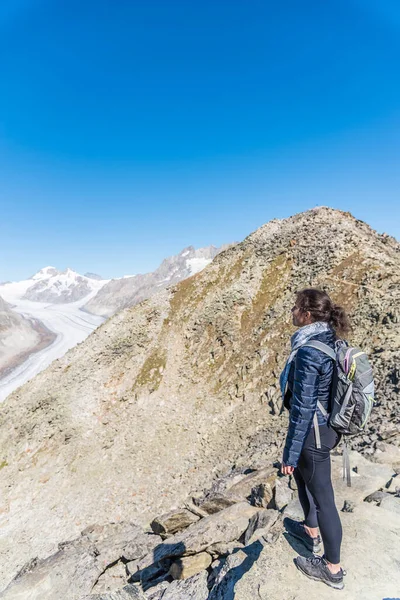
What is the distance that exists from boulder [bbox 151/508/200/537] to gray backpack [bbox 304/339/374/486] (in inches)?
411

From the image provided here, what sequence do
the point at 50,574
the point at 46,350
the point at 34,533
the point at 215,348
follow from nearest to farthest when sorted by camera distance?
the point at 50,574 < the point at 34,533 < the point at 215,348 < the point at 46,350

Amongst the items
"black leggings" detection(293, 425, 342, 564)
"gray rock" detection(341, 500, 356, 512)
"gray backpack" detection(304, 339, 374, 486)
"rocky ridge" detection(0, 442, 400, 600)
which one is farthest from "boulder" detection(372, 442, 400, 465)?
"gray backpack" detection(304, 339, 374, 486)

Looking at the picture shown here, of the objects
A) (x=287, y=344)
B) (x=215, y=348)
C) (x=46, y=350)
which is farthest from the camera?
(x=46, y=350)

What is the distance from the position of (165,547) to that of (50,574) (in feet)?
19.8

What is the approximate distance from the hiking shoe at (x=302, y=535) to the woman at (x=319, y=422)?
0.46 m

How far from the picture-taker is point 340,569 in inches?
217

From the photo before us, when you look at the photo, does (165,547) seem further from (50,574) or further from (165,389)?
(165,389)

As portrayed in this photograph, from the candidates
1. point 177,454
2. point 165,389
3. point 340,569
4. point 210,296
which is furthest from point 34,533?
point 210,296

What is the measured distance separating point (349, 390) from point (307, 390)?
0.64m

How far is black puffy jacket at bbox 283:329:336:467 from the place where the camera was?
5.17 meters

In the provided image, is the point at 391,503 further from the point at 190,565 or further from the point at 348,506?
the point at 190,565

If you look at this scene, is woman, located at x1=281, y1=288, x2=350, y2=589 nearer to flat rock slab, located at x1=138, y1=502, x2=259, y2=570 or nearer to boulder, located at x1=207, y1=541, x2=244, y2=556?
boulder, located at x1=207, y1=541, x2=244, y2=556

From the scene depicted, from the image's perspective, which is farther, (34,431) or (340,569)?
(34,431)

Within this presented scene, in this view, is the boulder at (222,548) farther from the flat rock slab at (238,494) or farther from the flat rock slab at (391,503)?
the flat rock slab at (391,503)
